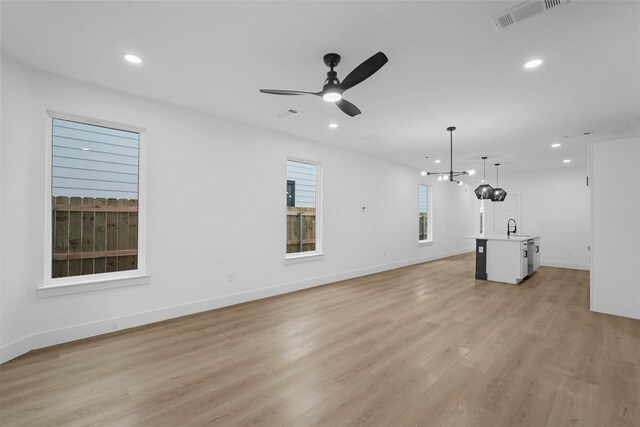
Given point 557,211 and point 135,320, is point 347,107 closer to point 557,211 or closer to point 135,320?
point 135,320

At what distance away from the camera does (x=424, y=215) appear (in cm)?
923

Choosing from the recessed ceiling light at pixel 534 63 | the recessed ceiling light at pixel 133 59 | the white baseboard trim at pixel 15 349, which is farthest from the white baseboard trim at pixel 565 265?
the white baseboard trim at pixel 15 349

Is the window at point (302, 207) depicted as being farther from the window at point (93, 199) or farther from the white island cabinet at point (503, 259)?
the white island cabinet at point (503, 259)

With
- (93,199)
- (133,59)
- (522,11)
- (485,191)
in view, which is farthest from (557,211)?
(93,199)

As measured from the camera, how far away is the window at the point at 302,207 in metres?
5.53

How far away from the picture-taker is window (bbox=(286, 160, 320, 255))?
553 cm

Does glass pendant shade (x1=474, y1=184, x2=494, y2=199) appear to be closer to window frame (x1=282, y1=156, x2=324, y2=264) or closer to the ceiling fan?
window frame (x1=282, y1=156, x2=324, y2=264)

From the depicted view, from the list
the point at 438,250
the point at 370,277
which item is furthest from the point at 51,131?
the point at 438,250

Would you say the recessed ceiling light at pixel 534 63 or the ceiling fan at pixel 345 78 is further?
the recessed ceiling light at pixel 534 63

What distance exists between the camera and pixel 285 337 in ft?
10.8

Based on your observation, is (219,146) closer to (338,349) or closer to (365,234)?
(338,349)

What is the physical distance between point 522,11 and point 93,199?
15.2 ft

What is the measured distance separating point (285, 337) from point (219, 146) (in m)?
2.89

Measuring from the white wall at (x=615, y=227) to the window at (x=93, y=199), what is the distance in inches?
254
